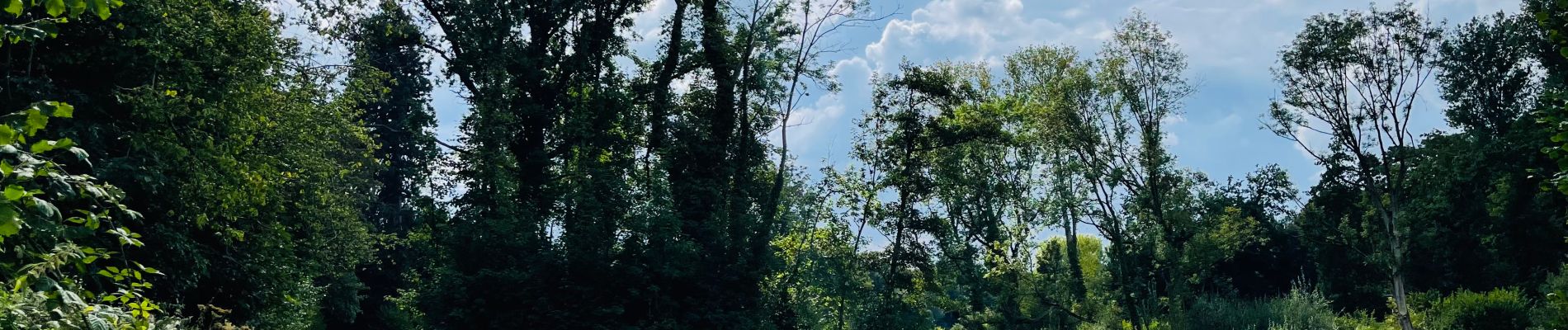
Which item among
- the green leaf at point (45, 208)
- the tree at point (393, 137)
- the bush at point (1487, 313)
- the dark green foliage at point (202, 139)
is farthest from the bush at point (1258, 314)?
the green leaf at point (45, 208)

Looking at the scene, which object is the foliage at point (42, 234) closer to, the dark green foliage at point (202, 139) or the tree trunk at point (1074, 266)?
the dark green foliage at point (202, 139)

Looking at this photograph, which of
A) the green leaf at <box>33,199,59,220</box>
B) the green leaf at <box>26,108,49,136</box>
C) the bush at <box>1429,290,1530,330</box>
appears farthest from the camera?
the bush at <box>1429,290,1530,330</box>

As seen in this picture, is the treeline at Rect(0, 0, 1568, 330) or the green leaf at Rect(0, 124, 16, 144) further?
the treeline at Rect(0, 0, 1568, 330)

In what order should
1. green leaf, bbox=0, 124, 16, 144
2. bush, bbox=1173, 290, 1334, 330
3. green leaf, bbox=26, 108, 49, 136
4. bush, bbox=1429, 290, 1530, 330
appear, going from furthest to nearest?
bush, bbox=1173, 290, 1334, 330 → bush, bbox=1429, 290, 1530, 330 → green leaf, bbox=26, 108, 49, 136 → green leaf, bbox=0, 124, 16, 144

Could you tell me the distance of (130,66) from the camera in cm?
1438

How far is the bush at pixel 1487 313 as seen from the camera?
77.8 feet

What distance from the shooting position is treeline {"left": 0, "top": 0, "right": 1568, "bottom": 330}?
1398cm

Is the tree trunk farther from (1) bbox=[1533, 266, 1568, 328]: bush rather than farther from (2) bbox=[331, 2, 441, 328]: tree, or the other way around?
(2) bbox=[331, 2, 441, 328]: tree

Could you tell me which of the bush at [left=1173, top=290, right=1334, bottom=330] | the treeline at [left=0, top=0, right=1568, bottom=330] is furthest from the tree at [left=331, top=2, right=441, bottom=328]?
the bush at [left=1173, top=290, right=1334, bottom=330]

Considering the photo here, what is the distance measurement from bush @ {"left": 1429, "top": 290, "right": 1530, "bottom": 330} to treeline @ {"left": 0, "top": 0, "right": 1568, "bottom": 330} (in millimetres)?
64

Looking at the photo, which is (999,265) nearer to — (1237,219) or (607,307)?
(1237,219)

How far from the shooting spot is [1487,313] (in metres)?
24.0

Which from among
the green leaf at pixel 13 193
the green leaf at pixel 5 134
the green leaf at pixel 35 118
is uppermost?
the green leaf at pixel 35 118

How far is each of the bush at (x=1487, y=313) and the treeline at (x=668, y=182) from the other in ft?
0.21
